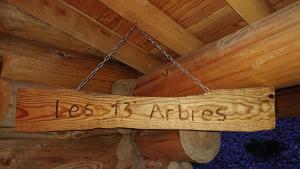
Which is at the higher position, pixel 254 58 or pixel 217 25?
pixel 217 25

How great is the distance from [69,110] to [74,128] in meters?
0.10

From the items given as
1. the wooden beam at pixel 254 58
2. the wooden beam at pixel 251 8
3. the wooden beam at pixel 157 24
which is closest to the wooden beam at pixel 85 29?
the wooden beam at pixel 157 24

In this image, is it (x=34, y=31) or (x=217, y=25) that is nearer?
(x=217, y=25)

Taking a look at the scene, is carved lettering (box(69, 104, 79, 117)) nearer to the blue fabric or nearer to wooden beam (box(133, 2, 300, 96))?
wooden beam (box(133, 2, 300, 96))

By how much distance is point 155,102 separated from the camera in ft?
5.15

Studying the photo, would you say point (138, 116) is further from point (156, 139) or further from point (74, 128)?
point (156, 139)

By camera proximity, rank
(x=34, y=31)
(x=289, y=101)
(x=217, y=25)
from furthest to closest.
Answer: (x=289, y=101) < (x=34, y=31) < (x=217, y=25)

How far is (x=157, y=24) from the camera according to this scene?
2.01 m

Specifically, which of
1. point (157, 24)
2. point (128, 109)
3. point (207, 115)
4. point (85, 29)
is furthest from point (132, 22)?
point (207, 115)

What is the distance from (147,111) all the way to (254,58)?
63 centimetres

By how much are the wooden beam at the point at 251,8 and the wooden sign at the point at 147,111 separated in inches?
18.1

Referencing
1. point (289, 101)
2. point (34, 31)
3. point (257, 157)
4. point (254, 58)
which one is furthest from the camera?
point (257, 157)

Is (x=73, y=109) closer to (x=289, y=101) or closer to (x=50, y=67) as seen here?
(x=50, y=67)

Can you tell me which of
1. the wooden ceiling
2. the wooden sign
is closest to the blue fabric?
the wooden ceiling
